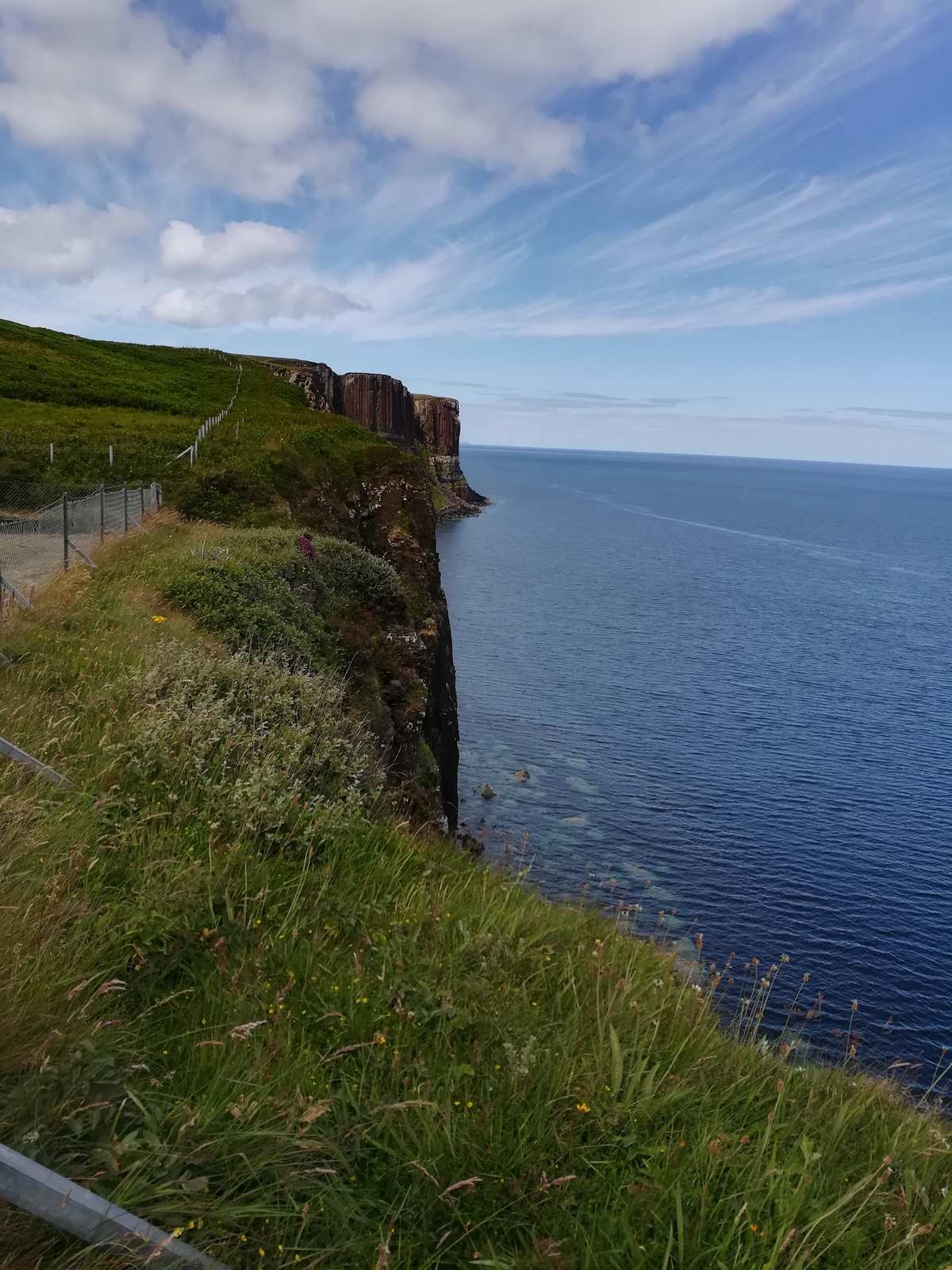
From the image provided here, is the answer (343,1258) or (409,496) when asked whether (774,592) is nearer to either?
(409,496)

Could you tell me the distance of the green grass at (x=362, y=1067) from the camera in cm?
337

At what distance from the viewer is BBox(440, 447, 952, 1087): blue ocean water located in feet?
88.8

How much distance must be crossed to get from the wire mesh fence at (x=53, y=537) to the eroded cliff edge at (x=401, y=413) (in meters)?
53.8

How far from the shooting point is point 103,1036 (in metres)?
3.87

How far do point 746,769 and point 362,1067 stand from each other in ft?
132

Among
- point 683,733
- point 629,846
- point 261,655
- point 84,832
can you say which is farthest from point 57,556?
point 683,733

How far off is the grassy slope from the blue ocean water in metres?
2.55

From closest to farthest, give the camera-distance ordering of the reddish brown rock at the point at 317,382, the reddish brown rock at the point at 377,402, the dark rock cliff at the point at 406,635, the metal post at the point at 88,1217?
the metal post at the point at 88,1217 < the dark rock cliff at the point at 406,635 < the reddish brown rock at the point at 317,382 < the reddish brown rock at the point at 377,402

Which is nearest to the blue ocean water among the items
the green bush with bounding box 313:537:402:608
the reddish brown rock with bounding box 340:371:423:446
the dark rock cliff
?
the dark rock cliff

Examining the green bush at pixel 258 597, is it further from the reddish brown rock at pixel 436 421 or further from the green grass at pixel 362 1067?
the reddish brown rock at pixel 436 421

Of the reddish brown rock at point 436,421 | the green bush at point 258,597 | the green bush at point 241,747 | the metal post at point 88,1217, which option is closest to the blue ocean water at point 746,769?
the green bush at point 241,747

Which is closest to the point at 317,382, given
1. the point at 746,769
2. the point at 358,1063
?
the point at 746,769

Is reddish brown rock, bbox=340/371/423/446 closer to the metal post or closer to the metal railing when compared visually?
the metal railing

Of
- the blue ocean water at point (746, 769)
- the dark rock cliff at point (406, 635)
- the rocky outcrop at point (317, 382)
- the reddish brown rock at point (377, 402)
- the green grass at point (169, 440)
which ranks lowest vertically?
the blue ocean water at point (746, 769)
